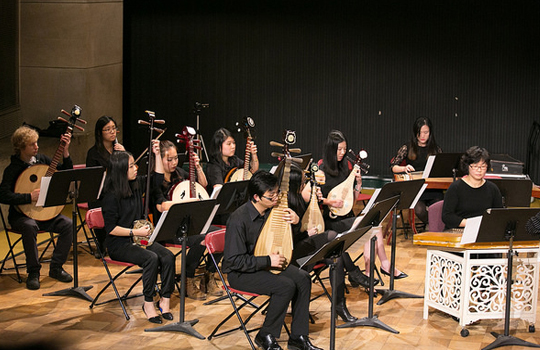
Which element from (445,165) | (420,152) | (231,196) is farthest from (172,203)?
(420,152)

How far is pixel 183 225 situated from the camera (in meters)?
4.43

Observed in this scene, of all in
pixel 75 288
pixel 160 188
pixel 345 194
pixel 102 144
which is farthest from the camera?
pixel 102 144

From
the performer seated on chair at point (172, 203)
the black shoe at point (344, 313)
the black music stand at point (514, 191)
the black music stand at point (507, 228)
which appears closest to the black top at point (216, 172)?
the performer seated on chair at point (172, 203)

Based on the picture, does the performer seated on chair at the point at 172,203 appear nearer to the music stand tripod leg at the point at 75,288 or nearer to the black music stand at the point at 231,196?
the black music stand at the point at 231,196

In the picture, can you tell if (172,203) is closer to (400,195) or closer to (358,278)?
(358,278)

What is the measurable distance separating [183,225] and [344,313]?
4.44 feet

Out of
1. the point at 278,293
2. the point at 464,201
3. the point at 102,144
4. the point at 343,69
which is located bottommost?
the point at 278,293

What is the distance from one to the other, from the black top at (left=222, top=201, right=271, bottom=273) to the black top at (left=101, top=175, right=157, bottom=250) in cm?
100

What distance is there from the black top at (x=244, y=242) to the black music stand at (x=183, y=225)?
0.32 m

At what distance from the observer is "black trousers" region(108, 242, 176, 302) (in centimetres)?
480

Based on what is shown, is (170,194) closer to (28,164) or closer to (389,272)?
(28,164)

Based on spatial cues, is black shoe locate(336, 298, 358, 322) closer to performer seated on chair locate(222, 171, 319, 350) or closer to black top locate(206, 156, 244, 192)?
performer seated on chair locate(222, 171, 319, 350)

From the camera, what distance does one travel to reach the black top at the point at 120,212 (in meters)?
4.84

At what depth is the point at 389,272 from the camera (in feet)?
19.2
